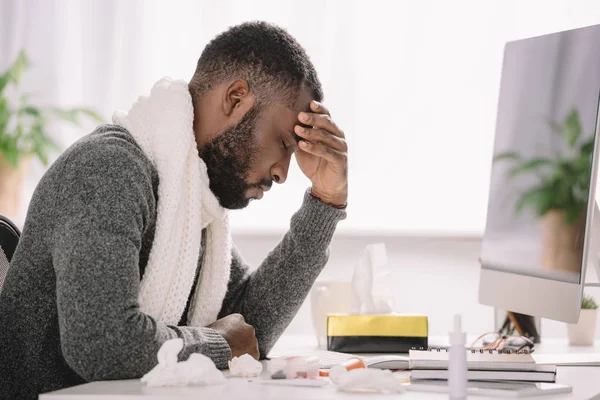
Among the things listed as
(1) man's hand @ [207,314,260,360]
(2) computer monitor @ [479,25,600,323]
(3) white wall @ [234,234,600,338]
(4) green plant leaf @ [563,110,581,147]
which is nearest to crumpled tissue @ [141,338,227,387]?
(1) man's hand @ [207,314,260,360]

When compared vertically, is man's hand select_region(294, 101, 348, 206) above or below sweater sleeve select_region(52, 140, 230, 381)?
above

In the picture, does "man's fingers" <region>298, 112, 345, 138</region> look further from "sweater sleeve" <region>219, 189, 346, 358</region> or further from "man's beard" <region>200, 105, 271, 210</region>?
"sweater sleeve" <region>219, 189, 346, 358</region>

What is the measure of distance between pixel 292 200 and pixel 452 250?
0.54 metres

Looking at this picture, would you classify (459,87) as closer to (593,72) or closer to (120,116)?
(593,72)

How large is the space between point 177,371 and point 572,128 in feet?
2.97

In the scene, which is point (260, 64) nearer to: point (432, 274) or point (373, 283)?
point (373, 283)

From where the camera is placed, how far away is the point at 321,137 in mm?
1477

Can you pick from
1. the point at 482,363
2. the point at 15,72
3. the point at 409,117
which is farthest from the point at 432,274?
the point at 482,363

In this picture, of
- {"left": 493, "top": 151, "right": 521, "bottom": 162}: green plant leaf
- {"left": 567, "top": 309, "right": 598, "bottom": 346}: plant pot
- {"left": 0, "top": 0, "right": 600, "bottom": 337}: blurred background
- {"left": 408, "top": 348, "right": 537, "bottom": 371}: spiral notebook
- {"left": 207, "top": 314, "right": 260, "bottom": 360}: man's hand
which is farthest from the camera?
{"left": 0, "top": 0, "right": 600, "bottom": 337}: blurred background

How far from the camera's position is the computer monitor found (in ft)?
4.77

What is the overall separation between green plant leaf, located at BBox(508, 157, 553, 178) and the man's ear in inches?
23.6

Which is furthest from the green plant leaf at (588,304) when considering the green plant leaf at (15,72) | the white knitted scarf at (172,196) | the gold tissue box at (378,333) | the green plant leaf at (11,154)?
the green plant leaf at (15,72)

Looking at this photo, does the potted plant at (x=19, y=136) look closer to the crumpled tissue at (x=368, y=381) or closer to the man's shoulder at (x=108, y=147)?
the man's shoulder at (x=108, y=147)

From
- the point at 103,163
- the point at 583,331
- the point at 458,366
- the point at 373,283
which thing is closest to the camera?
the point at 458,366
